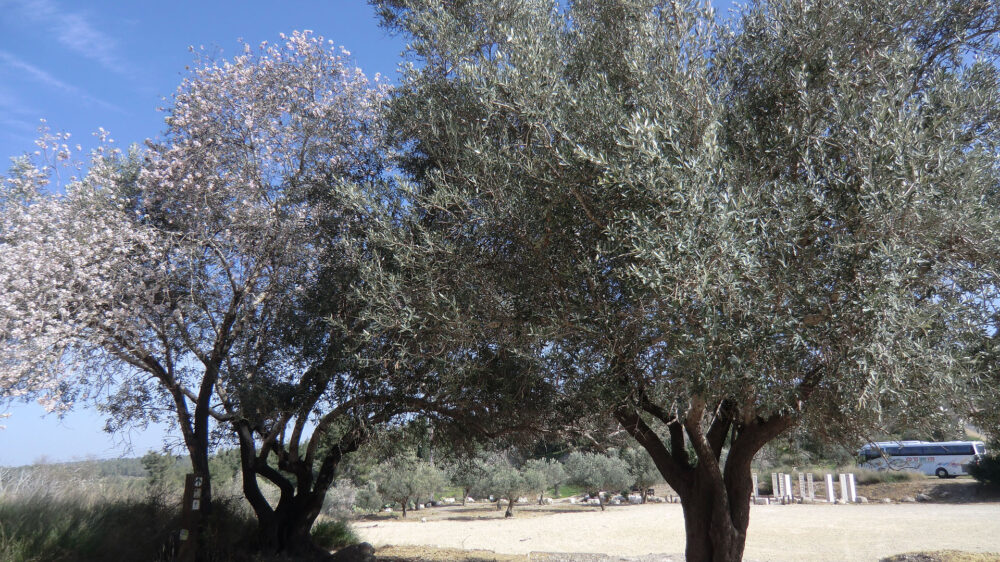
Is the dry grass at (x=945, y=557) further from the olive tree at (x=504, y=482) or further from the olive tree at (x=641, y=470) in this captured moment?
the olive tree at (x=641, y=470)

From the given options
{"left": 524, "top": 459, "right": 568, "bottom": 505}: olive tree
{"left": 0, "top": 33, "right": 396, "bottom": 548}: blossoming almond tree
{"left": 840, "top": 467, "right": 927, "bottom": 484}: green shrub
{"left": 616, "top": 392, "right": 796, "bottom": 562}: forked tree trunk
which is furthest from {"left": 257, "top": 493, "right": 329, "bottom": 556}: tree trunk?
{"left": 840, "top": 467, "right": 927, "bottom": 484}: green shrub

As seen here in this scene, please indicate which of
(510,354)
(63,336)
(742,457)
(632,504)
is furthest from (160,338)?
(632,504)

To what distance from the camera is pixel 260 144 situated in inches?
451

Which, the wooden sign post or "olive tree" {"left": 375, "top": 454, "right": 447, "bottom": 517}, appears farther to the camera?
"olive tree" {"left": 375, "top": 454, "right": 447, "bottom": 517}

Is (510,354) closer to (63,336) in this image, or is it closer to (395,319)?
(395,319)

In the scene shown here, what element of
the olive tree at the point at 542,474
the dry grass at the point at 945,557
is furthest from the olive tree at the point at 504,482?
the dry grass at the point at 945,557

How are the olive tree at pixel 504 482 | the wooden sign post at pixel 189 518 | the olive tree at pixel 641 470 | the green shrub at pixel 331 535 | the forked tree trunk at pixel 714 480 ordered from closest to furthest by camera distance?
1. the forked tree trunk at pixel 714 480
2. the wooden sign post at pixel 189 518
3. the green shrub at pixel 331 535
4. the olive tree at pixel 504 482
5. the olive tree at pixel 641 470

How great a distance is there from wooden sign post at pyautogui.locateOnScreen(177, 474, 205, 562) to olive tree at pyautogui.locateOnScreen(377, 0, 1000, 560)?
19.6ft

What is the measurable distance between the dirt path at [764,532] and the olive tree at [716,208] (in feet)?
30.8

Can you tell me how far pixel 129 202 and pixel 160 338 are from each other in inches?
96.2

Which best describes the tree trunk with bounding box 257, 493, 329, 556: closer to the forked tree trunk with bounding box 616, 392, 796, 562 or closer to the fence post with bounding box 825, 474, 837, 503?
the forked tree trunk with bounding box 616, 392, 796, 562

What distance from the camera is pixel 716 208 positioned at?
6.03 meters

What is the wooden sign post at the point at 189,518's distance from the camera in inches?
414

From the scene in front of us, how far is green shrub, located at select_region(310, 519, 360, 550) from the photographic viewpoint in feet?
52.5
